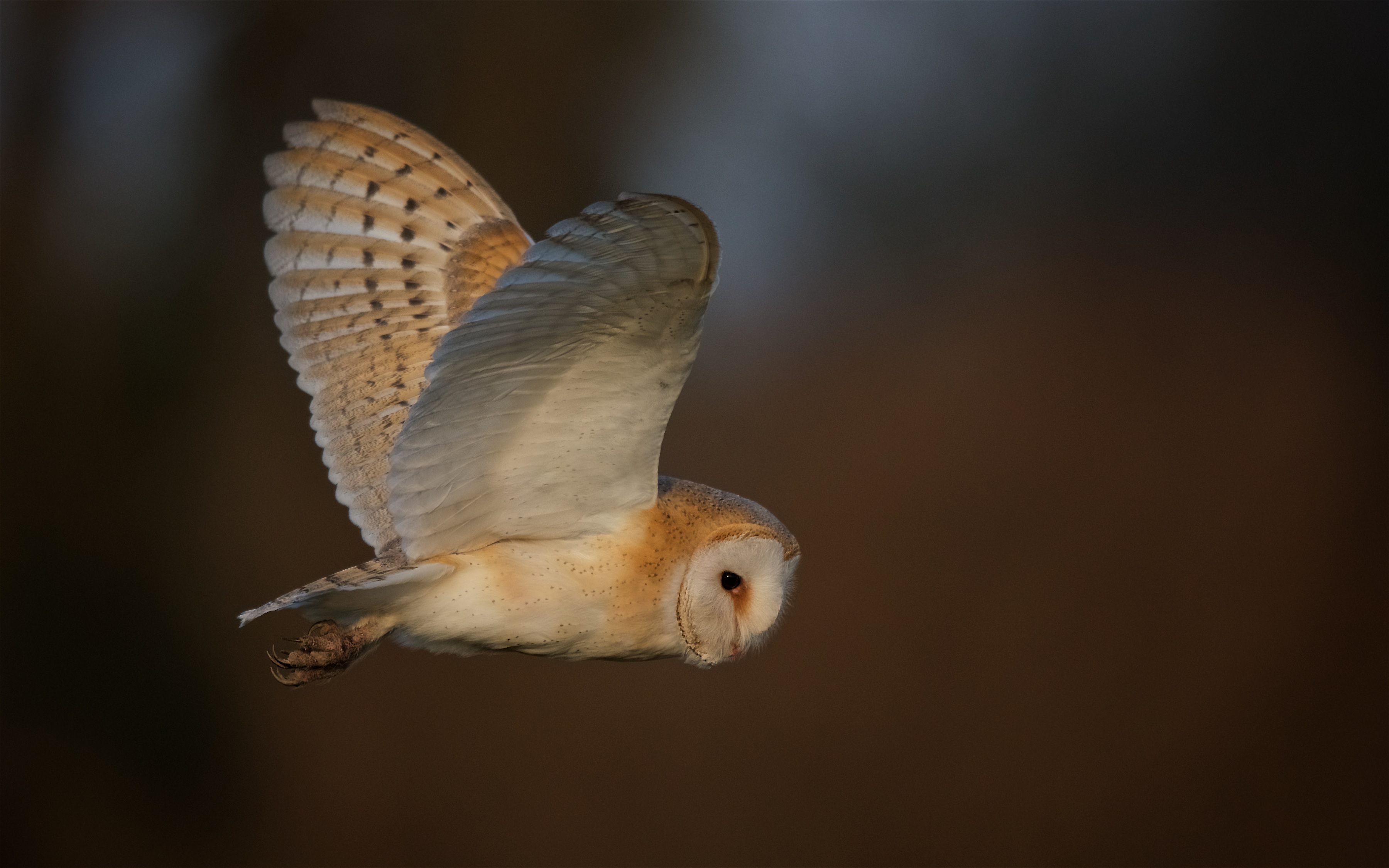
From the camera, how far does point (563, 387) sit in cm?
96

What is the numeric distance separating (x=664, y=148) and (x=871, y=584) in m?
1.40

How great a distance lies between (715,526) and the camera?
107cm

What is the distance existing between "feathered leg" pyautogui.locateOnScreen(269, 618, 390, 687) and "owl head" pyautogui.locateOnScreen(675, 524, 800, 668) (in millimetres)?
350

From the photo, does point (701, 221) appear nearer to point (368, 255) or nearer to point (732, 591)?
point (732, 591)

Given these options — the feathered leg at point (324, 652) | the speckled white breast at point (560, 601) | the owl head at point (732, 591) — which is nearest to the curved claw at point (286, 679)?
the feathered leg at point (324, 652)

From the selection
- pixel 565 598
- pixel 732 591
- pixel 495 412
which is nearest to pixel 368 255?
pixel 495 412

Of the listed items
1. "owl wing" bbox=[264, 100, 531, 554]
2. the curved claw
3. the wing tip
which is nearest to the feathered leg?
the curved claw

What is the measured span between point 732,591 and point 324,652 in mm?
450

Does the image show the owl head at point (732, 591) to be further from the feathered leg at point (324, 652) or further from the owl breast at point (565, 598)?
the feathered leg at point (324, 652)

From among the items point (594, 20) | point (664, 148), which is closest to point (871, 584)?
point (664, 148)

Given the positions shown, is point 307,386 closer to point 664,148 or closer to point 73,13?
point 664,148

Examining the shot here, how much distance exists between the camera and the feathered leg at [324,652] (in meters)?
0.99

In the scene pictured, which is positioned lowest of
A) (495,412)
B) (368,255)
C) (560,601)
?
(560,601)

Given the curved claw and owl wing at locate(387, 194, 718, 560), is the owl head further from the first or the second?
the curved claw
